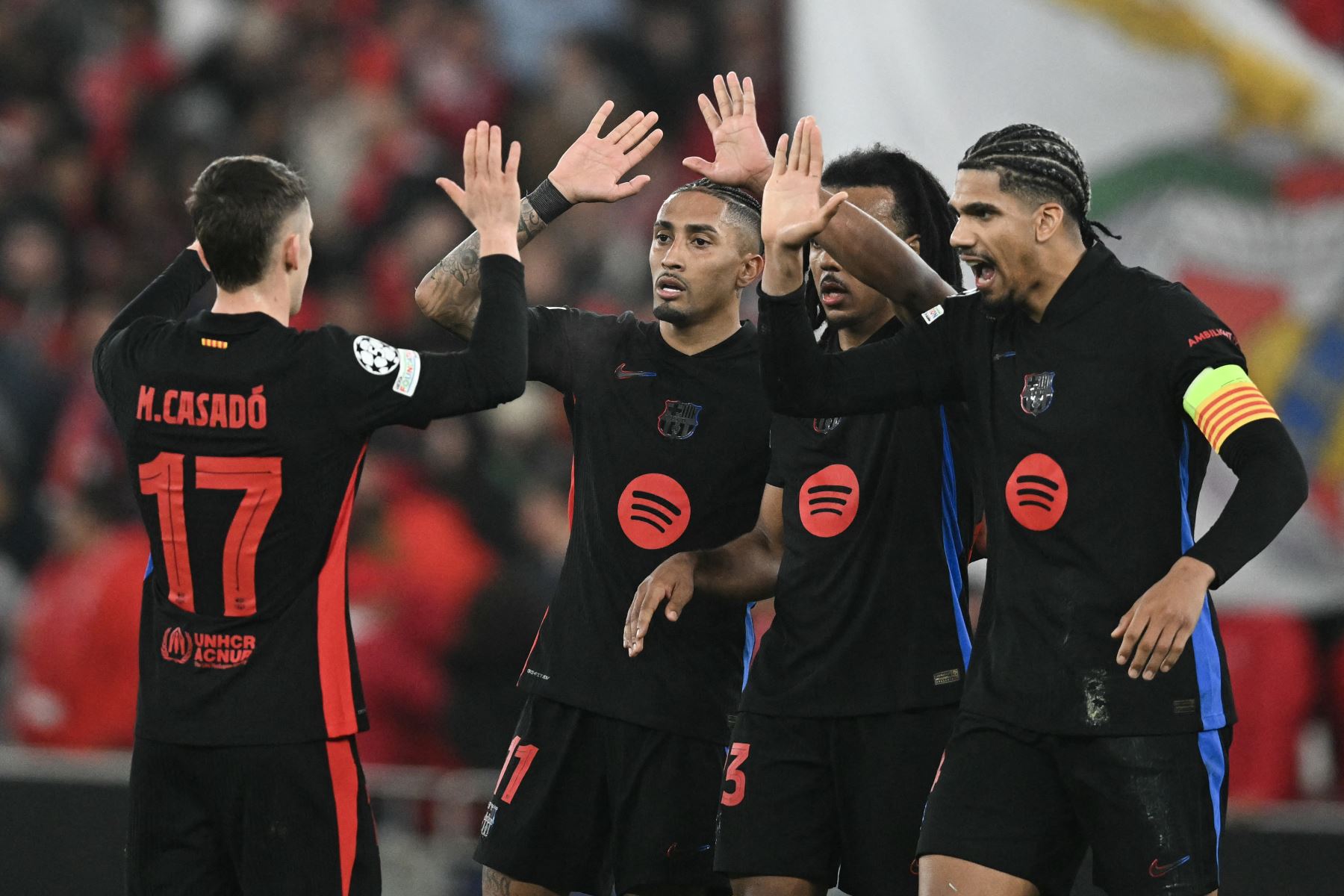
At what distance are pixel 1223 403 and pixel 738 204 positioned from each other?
64.4 inches

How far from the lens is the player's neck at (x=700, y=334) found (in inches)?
183

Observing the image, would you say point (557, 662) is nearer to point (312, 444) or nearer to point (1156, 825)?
point (312, 444)

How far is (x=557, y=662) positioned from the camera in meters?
4.43

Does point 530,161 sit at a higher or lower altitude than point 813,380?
higher

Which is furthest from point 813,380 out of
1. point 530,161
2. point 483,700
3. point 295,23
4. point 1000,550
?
point 295,23

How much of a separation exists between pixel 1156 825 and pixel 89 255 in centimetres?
773

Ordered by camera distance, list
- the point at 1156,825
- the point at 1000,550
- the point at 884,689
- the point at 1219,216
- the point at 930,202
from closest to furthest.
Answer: the point at 1156,825 → the point at 1000,550 → the point at 884,689 → the point at 930,202 → the point at 1219,216

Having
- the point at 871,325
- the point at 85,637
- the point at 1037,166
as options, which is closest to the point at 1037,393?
the point at 1037,166

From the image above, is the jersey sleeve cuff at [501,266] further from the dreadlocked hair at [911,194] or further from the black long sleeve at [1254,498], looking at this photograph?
the black long sleeve at [1254,498]

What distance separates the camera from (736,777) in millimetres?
4266

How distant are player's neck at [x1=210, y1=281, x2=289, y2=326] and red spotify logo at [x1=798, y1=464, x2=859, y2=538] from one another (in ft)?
4.45

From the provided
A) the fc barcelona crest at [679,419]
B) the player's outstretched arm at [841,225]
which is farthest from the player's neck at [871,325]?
the fc barcelona crest at [679,419]

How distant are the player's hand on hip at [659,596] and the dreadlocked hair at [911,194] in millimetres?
941

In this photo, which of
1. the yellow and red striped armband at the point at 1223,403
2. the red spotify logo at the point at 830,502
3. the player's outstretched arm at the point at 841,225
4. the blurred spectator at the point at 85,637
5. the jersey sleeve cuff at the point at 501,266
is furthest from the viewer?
the blurred spectator at the point at 85,637
